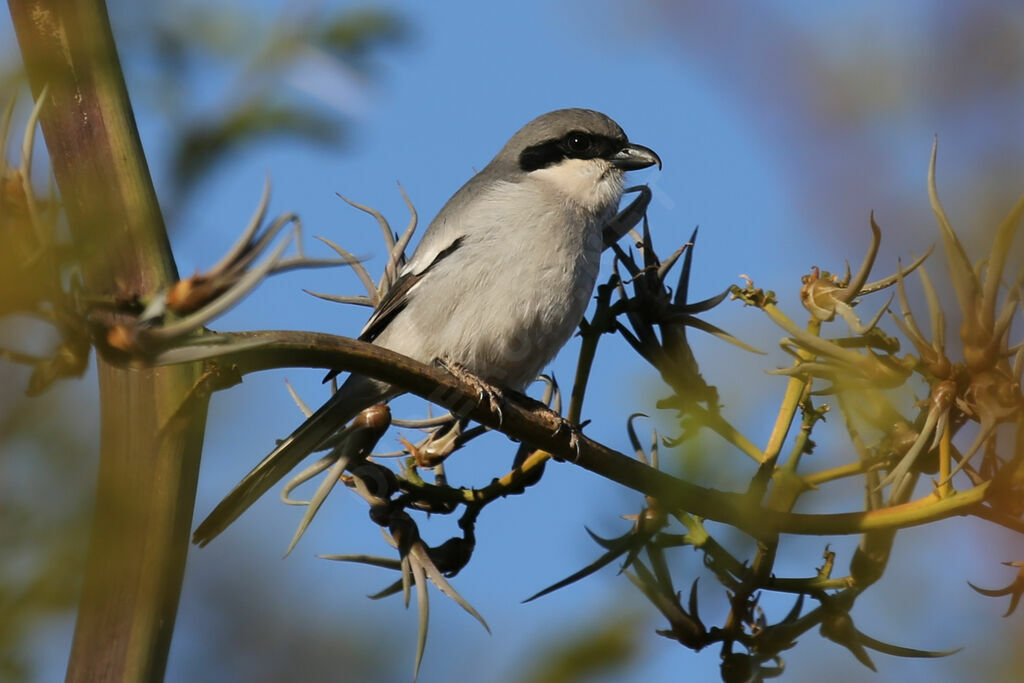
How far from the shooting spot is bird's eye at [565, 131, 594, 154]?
160 inches

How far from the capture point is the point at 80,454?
2.58ft

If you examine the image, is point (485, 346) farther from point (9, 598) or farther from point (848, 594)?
point (9, 598)

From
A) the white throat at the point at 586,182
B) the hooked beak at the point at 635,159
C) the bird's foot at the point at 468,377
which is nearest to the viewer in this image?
the bird's foot at the point at 468,377

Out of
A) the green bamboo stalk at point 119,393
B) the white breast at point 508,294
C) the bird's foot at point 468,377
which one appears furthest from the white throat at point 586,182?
the green bamboo stalk at point 119,393

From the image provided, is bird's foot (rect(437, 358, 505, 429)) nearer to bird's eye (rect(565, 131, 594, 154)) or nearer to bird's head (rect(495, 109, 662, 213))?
bird's head (rect(495, 109, 662, 213))

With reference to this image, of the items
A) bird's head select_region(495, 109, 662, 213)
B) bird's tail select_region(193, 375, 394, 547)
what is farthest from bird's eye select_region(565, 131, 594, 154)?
bird's tail select_region(193, 375, 394, 547)

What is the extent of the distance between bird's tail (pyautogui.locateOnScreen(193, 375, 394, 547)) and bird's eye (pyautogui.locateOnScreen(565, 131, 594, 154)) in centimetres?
132

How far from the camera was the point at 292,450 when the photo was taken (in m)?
2.14

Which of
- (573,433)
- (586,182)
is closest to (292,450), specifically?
(573,433)

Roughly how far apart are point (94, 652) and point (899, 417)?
97cm

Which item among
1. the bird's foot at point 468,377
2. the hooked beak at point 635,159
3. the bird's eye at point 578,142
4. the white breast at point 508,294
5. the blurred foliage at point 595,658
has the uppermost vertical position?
the bird's eye at point 578,142

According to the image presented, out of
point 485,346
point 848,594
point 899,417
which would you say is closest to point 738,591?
point 848,594

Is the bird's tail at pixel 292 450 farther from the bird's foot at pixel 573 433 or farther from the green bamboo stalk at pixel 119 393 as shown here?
the bird's foot at pixel 573 433

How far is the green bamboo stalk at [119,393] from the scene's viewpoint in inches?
32.2
